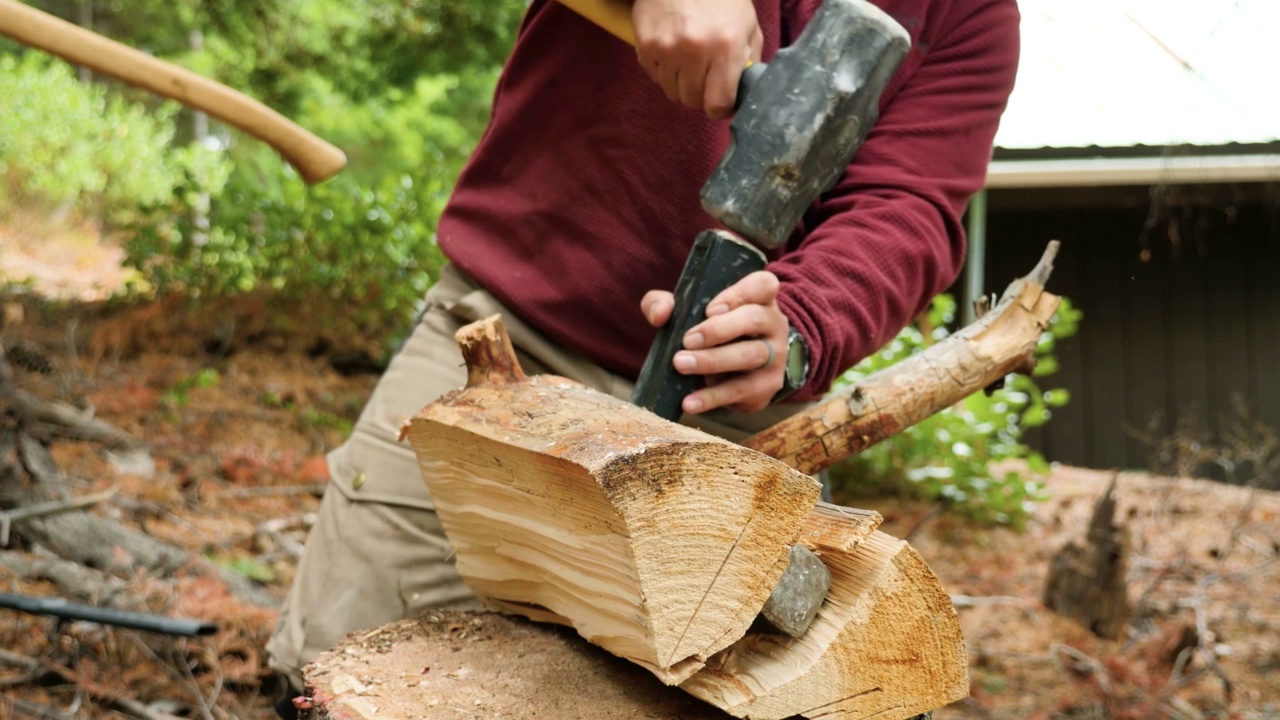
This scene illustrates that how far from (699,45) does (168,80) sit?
1551 mm

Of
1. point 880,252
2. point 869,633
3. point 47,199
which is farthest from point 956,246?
point 47,199

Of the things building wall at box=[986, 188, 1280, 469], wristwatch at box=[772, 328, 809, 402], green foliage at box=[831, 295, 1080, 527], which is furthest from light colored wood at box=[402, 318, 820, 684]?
building wall at box=[986, 188, 1280, 469]

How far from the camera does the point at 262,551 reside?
12.1 ft

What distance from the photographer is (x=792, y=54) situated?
4.90ft

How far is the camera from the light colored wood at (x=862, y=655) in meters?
1.21

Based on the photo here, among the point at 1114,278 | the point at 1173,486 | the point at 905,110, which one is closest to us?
the point at 905,110

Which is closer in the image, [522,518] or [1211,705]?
[522,518]

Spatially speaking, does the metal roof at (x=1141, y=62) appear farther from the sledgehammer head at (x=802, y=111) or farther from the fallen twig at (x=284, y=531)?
→ the fallen twig at (x=284, y=531)

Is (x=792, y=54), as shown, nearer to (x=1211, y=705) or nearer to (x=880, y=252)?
(x=880, y=252)

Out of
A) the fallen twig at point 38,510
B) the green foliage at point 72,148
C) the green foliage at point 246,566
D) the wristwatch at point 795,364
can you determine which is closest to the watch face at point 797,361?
the wristwatch at point 795,364

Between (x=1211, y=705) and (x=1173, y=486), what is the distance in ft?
4.56

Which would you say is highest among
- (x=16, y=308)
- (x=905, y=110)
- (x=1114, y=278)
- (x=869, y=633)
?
(x=905, y=110)

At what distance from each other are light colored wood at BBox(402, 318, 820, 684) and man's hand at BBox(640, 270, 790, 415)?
189mm

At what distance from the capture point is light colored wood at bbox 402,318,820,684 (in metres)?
1.11
